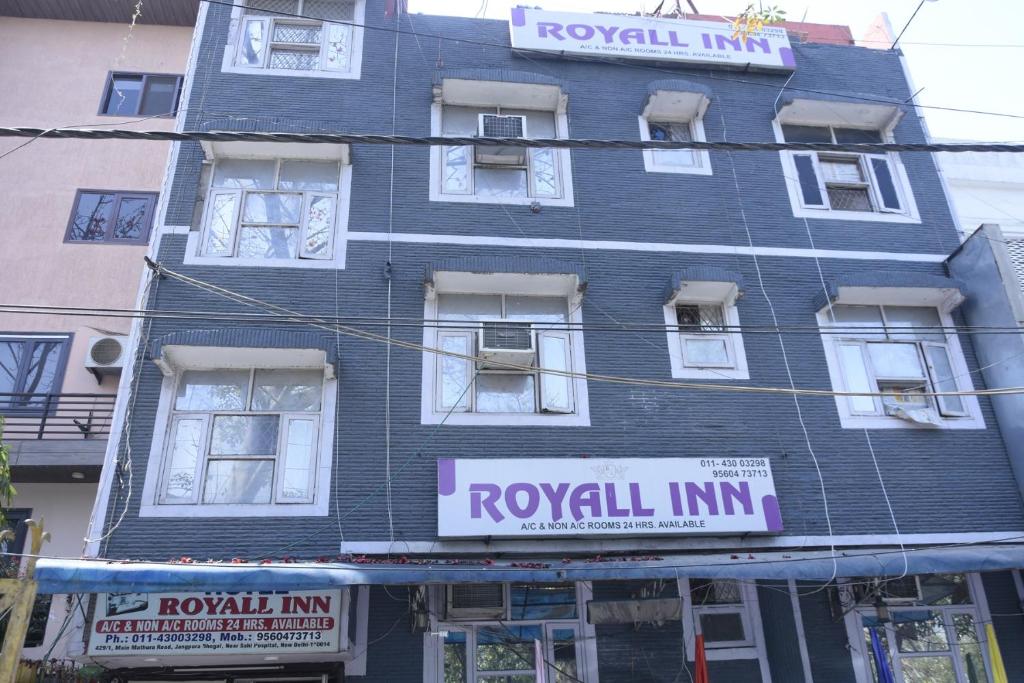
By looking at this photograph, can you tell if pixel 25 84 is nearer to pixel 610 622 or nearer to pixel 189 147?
pixel 189 147

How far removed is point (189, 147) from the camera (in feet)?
35.2

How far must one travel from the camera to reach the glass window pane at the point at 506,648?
9.07 metres

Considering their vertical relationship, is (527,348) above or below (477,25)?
below

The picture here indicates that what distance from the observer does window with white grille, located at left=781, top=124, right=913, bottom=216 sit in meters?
11.7

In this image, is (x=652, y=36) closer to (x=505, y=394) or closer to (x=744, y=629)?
(x=505, y=394)

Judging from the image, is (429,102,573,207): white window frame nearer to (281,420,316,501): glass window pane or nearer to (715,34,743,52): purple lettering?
(715,34,743,52): purple lettering

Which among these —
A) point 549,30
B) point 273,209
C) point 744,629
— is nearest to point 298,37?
point 273,209

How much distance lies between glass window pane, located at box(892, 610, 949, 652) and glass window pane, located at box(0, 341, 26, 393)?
13.2 meters

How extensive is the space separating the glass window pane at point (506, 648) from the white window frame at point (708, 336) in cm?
373

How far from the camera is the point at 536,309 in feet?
34.3

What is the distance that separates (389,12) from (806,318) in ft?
25.6

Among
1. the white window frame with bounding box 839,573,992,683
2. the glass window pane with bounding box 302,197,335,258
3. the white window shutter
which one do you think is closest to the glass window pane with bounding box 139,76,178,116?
the glass window pane with bounding box 302,197,335,258

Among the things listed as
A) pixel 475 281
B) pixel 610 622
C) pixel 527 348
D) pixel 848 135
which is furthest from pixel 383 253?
pixel 848 135

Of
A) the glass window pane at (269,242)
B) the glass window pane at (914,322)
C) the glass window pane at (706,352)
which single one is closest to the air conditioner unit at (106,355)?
the glass window pane at (269,242)
